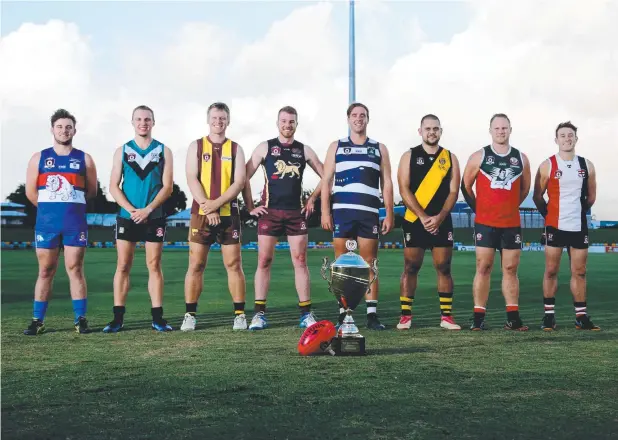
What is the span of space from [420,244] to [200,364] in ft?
9.23

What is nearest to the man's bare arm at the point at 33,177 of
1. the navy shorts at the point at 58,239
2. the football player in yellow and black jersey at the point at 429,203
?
the navy shorts at the point at 58,239

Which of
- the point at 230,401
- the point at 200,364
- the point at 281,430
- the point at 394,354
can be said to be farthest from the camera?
the point at 394,354

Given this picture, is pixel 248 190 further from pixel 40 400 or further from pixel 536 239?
pixel 536 239

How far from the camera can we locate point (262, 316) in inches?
295

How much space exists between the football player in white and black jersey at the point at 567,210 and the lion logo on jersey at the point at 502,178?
0.54m

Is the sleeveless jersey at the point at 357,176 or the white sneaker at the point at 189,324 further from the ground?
the sleeveless jersey at the point at 357,176

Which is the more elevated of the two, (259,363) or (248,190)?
(248,190)

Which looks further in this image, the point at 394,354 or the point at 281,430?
the point at 394,354

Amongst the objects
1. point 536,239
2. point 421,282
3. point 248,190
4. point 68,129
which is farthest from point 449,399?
point 536,239

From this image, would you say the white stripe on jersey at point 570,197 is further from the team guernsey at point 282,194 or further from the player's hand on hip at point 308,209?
the team guernsey at point 282,194

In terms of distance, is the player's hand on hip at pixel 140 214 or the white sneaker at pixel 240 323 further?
the white sneaker at pixel 240 323

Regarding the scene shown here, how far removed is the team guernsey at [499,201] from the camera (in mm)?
7258

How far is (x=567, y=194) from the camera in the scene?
24.8ft

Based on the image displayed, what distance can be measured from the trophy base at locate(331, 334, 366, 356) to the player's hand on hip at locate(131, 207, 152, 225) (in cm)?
242
